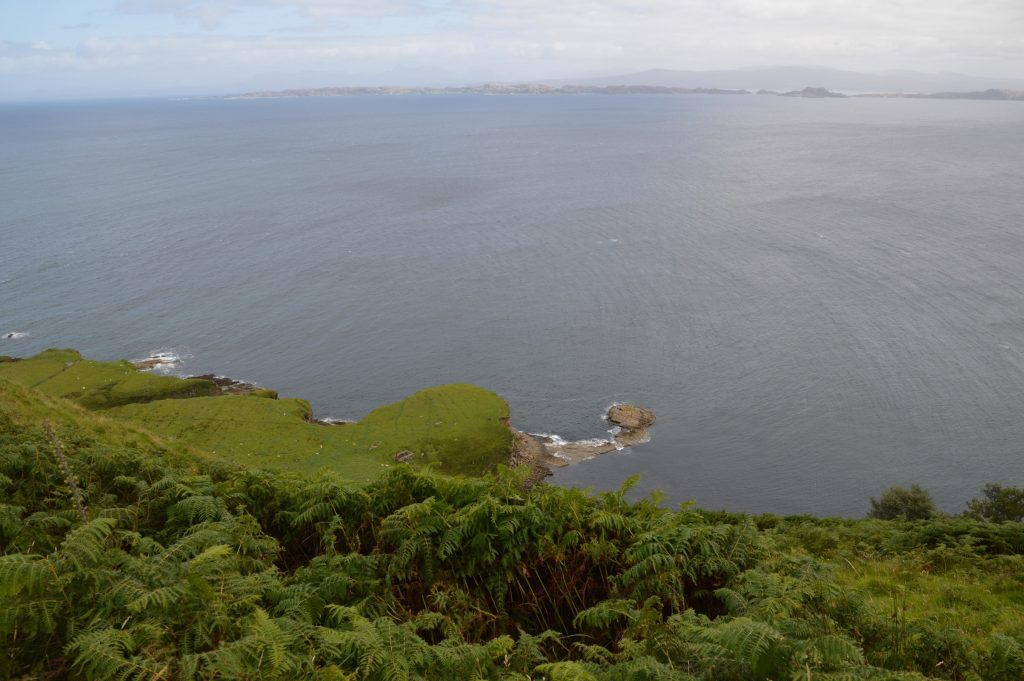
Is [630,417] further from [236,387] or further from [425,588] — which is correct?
[425,588]

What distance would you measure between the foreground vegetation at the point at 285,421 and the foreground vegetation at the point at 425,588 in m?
30.1

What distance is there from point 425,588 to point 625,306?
71864 millimetres

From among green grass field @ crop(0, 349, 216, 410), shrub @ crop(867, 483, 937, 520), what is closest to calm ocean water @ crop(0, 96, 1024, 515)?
green grass field @ crop(0, 349, 216, 410)

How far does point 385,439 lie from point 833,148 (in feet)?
627

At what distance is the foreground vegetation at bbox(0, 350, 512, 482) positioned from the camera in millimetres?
46188

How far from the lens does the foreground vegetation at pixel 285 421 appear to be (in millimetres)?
46188

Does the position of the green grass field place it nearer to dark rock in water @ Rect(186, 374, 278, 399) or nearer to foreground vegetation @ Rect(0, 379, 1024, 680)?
dark rock in water @ Rect(186, 374, 278, 399)

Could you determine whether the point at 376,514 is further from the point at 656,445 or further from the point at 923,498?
the point at 656,445

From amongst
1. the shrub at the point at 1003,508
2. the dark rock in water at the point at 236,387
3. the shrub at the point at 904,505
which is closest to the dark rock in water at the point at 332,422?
the dark rock in water at the point at 236,387

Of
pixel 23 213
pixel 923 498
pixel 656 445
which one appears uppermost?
pixel 23 213

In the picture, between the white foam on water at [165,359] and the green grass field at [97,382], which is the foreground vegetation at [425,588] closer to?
the green grass field at [97,382]

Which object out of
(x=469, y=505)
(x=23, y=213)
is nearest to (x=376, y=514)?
(x=469, y=505)

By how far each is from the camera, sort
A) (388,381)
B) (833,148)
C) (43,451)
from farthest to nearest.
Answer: (833,148)
(388,381)
(43,451)

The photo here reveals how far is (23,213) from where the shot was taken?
406ft
